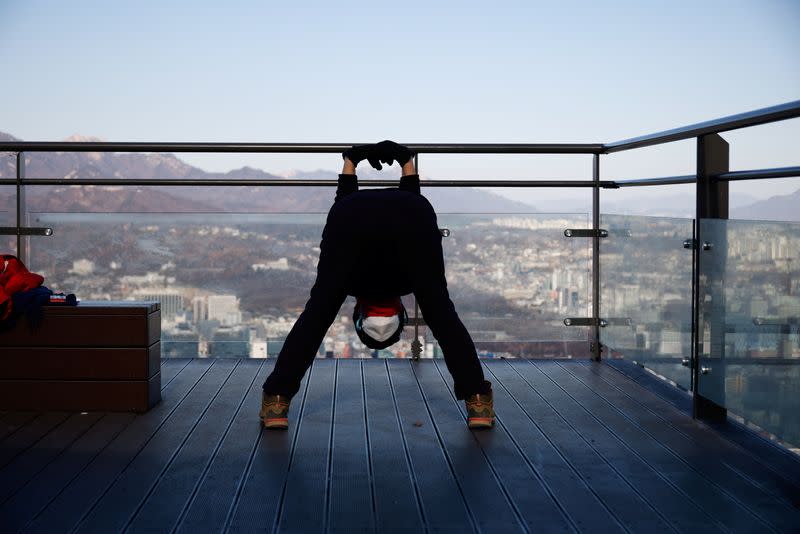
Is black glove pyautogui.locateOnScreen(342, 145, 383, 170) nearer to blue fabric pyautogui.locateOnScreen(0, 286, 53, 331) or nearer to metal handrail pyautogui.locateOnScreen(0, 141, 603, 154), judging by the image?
metal handrail pyautogui.locateOnScreen(0, 141, 603, 154)

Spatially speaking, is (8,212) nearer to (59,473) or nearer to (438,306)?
(59,473)

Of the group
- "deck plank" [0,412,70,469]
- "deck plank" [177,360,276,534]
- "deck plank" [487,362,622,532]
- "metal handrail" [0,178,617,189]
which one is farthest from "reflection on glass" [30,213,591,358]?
"deck plank" [0,412,70,469]

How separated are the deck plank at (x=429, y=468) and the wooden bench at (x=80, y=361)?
104 centimetres

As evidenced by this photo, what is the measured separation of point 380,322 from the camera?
9.65 ft

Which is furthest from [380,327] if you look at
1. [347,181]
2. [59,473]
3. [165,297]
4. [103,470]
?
[165,297]

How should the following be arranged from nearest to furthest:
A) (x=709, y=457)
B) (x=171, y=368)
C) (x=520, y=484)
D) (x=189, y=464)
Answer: (x=520, y=484)
(x=189, y=464)
(x=709, y=457)
(x=171, y=368)

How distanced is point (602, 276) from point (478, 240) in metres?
0.68

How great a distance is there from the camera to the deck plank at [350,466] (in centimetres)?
216

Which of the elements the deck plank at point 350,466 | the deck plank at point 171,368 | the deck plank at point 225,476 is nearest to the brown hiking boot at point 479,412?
the deck plank at point 350,466

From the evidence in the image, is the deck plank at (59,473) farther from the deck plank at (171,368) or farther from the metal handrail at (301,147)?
the metal handrail at (301,147)

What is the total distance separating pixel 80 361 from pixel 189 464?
1.00 m

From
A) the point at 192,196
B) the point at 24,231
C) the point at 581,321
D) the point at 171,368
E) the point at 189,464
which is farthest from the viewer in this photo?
the point at 581,321

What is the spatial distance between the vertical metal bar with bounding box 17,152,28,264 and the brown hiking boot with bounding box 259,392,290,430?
2.01 m

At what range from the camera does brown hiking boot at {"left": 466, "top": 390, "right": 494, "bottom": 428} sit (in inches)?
123
